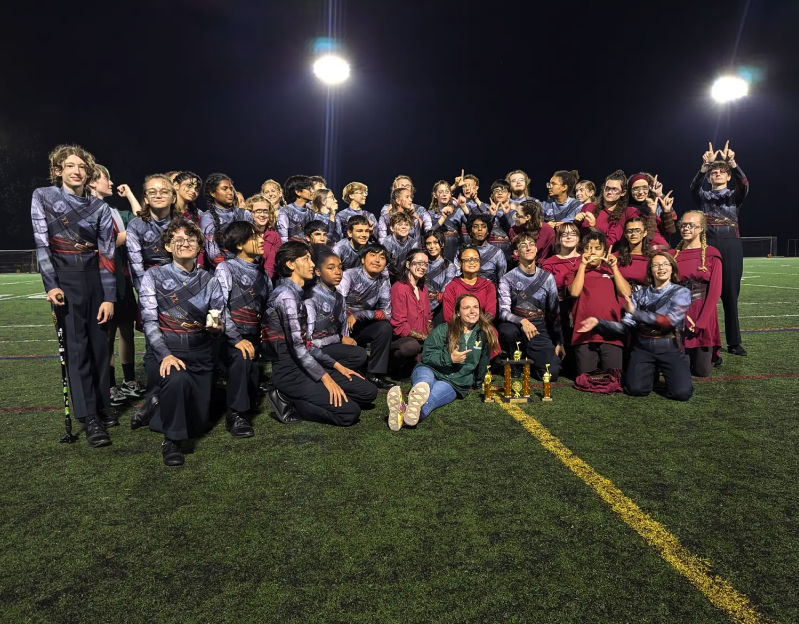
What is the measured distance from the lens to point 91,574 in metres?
2.24

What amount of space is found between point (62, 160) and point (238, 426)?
221 cm

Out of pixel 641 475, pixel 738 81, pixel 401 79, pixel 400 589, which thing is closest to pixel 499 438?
pixel 641 475

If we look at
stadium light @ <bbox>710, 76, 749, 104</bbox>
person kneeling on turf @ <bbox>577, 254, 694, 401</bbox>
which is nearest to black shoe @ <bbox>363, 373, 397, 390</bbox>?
person kneeling on turf @ <bbox>577, 254, 694, 401</bbox>

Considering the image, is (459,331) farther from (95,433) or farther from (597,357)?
(95,433)

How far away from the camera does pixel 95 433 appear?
370 centimetres

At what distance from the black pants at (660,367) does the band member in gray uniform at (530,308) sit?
30.3 inches

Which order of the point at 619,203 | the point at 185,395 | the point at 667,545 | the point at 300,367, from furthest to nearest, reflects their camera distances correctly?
the point at 619,203 → the point at 300,367 → the point at 185,395 → the point at 667,545

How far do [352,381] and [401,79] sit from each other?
23168 mm

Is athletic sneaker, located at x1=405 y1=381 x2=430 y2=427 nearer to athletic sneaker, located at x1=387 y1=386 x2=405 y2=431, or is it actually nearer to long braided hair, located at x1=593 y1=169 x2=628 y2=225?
athletic sneaker, located at x1=387 y1=386 x2=405 y2=431

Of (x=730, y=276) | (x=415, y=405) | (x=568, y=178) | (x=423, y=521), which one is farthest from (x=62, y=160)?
(x=730, y=276)

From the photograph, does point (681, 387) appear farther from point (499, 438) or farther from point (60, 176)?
point (60, 176)

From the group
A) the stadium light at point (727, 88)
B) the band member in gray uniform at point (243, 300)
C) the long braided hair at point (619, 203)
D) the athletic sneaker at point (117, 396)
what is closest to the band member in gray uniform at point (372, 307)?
the band member in gray uniform at point (243, 300)

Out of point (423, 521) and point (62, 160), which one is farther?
point (62, 160)

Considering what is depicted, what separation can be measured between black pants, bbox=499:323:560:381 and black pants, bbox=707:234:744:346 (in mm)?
2328
